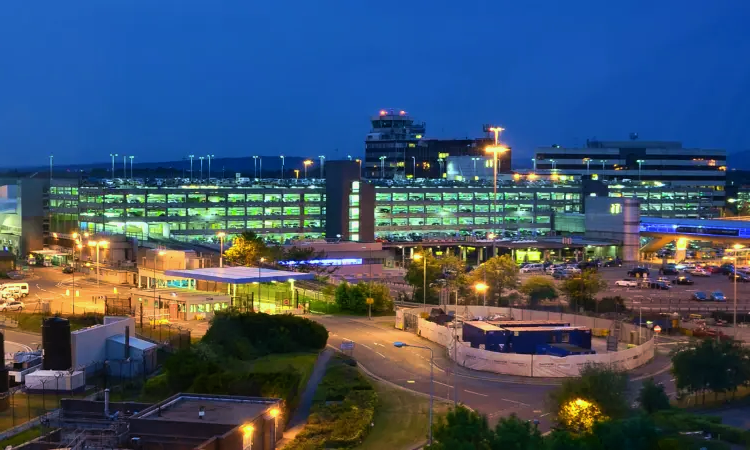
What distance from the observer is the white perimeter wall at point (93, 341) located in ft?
77.4

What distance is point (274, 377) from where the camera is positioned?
2036 cm

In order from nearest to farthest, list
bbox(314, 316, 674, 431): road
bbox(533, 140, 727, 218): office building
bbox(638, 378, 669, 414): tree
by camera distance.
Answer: bbox(638, 378, 669, 414): tree
bbox(314, 316, 674, 431): road
bbox(533, 140, 727, 218): office building

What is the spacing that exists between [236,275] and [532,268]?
23.2 m

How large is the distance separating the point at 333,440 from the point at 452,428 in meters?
3.80

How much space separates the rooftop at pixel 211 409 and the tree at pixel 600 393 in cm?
583

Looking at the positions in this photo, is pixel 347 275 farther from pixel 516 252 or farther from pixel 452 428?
pixel 452 428

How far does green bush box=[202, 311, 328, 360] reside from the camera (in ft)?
86.8

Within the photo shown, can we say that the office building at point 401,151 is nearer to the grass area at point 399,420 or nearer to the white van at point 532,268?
the white van at point 532,268

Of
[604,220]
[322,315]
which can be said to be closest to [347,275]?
[322,315]

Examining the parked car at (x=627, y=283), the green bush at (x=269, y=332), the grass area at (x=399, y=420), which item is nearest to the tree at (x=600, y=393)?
the grass area at (x=399, y=420)

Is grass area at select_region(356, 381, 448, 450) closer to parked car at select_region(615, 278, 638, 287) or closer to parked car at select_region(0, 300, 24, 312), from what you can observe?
parked car at select_region(0, 300, 24, 312)

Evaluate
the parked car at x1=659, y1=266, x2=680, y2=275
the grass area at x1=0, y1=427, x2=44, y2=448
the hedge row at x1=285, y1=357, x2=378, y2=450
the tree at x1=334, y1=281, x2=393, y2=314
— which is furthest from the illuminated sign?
the grass area at x1=0, y1=427, x2=44, y2=448

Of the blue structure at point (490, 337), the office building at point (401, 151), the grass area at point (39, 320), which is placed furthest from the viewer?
the office building at point (401, 151)

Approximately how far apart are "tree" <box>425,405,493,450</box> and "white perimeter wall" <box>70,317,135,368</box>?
11.8 m
